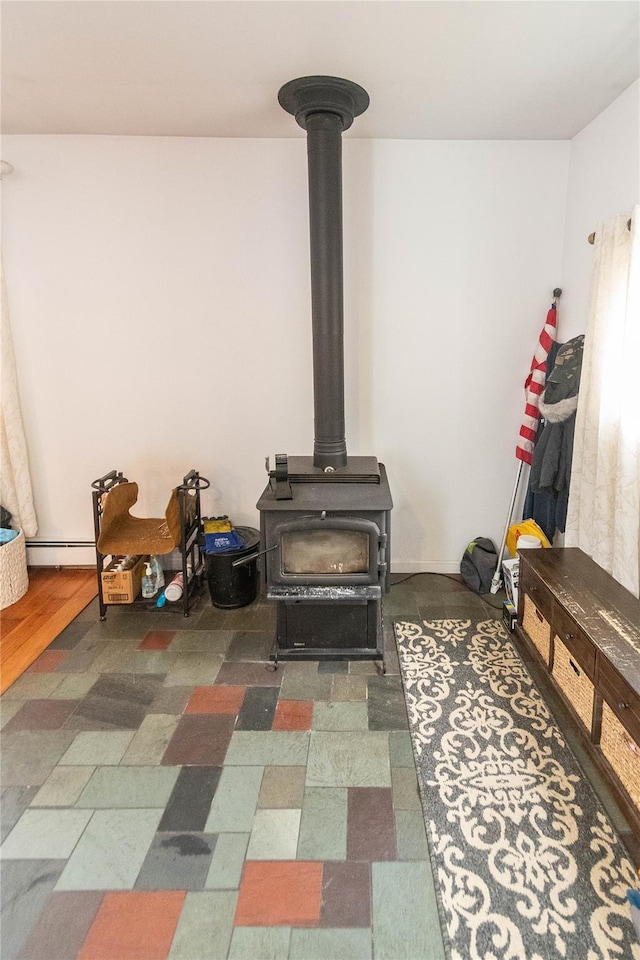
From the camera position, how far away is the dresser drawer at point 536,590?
2199 millimetres

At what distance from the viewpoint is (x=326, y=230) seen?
104 inches

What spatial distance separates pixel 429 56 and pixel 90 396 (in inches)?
94.1

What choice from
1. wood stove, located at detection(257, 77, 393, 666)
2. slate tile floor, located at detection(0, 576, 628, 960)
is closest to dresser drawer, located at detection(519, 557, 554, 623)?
slate tile floor, located at detection(0, 576, 628, 960)

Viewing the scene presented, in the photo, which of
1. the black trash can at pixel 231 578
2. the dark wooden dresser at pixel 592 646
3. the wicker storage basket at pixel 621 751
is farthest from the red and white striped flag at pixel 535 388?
the wicker storage basket at pixel 621 751

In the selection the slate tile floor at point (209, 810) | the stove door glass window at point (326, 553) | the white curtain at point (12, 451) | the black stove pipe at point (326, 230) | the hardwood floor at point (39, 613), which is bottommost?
the slate tile floor at point (209, 810)

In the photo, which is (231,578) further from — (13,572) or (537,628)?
(537,628)

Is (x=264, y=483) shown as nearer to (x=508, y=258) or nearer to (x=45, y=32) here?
(x=508, y=258)

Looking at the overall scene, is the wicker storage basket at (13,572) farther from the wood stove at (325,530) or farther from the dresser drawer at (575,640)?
the dresser drawer at (575,640)

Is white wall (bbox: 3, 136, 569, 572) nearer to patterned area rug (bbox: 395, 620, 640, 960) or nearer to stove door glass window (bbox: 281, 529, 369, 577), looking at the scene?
stove door glass window (bbox: 281, 529, 369, 577)

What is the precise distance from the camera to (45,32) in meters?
1.99

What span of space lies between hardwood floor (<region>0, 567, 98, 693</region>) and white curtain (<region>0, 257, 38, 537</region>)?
1.03 ft

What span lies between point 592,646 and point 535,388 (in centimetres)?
166

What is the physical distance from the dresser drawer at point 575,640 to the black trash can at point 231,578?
1485 mm

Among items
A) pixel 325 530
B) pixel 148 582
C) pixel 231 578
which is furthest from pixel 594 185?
pixel 148 582
